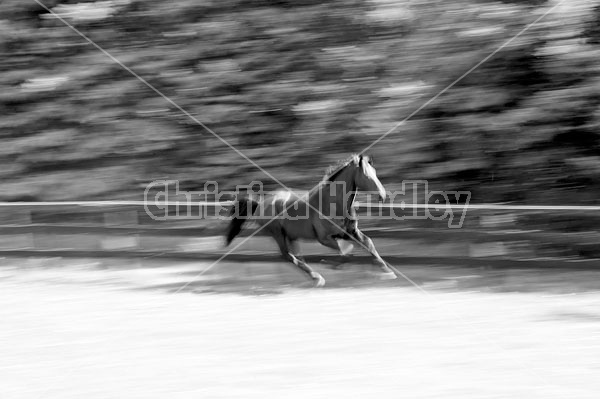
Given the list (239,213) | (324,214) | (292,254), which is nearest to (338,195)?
(324,214)

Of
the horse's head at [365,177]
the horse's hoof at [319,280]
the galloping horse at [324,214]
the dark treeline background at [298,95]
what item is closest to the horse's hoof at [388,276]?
the galloping horse at [324,214]

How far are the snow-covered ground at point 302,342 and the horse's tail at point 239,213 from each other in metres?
0.68

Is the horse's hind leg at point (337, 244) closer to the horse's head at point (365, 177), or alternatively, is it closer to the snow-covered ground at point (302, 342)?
the snow-covered ground at point (302, 342)

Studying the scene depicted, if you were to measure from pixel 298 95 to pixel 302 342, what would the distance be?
5.59 meters

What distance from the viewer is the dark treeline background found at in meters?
9.81

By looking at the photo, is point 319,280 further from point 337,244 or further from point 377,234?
point 377,234

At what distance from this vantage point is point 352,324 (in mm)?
6969

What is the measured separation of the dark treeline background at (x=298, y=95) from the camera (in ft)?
32.2

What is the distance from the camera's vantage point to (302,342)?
21.1ft

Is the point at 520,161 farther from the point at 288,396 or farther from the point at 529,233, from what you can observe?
the point at 288,396

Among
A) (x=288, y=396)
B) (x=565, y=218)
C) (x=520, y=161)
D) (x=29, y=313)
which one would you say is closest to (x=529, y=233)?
(x=565, y=218)

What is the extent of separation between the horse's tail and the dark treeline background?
2.45 m

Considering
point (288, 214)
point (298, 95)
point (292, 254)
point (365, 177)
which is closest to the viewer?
point (365, 177)

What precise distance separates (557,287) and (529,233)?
0.91m
